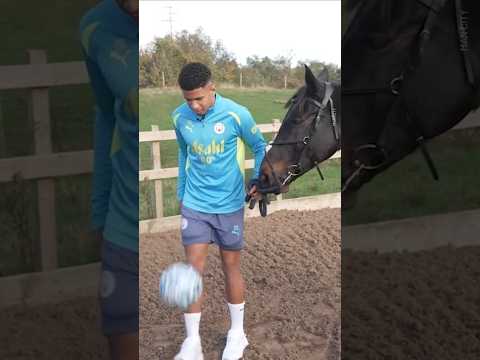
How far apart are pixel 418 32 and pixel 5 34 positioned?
141 centimetres

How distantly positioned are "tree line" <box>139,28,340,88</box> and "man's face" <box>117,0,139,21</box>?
16 centimetres

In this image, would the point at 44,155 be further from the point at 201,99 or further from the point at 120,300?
the point at 201,99

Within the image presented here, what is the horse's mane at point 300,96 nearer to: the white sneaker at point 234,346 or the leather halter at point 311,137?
the leather halter at point 311,137

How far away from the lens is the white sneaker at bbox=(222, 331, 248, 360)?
2.61 m

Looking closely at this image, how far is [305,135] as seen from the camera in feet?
8.32

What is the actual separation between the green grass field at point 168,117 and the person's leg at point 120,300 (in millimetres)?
232

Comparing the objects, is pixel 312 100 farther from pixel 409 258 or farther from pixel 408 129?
pixel 409 258

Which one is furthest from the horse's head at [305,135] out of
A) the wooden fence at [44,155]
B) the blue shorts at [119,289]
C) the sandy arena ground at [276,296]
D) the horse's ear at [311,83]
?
the wooden fence at [44,155]

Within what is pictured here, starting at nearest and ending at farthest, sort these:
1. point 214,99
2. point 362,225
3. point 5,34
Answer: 1. point 214,99
2. point 5,34
3. point 362,225

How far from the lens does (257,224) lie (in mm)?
2574

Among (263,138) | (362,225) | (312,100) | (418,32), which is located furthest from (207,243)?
(418,32)

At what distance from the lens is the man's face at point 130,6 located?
2466 mm

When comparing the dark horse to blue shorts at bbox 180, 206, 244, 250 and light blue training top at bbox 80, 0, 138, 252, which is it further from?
light blue training top at bbox 80, 0, 138, 252

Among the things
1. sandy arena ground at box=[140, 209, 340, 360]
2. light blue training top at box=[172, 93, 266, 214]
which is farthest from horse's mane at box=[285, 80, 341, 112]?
sandy arena ground at box=[140, 209, 340, 360]
